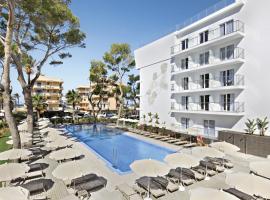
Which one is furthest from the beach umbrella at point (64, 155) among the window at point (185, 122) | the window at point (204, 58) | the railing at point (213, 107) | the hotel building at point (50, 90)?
the hotel building at point (50, 90)

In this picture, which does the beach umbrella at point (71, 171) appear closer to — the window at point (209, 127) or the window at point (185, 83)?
the window at point (209, 127)

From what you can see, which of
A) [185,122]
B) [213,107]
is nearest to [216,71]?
[213,107]

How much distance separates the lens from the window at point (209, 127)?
22.9m

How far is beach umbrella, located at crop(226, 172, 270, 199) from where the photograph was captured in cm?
710

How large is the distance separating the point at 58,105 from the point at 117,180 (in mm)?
70863

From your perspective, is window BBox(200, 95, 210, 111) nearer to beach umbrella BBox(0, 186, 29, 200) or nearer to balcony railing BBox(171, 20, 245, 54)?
balcony railing BBox(171, 20, 245, 54)

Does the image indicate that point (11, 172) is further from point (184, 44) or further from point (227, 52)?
point (184, 44)

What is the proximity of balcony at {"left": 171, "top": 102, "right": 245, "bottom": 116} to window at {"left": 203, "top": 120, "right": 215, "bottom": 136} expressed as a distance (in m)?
1.51

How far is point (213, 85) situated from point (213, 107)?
268cm

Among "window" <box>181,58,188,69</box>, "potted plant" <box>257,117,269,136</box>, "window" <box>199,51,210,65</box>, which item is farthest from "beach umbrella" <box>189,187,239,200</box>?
"window" <box>181,58,188,69</box>

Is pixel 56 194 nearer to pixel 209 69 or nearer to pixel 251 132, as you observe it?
pixel 251 132

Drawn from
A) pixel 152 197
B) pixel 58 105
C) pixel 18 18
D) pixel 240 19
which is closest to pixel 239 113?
pixel 240 19

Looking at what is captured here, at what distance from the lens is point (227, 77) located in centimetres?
2139

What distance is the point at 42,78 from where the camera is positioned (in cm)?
A: 7556
